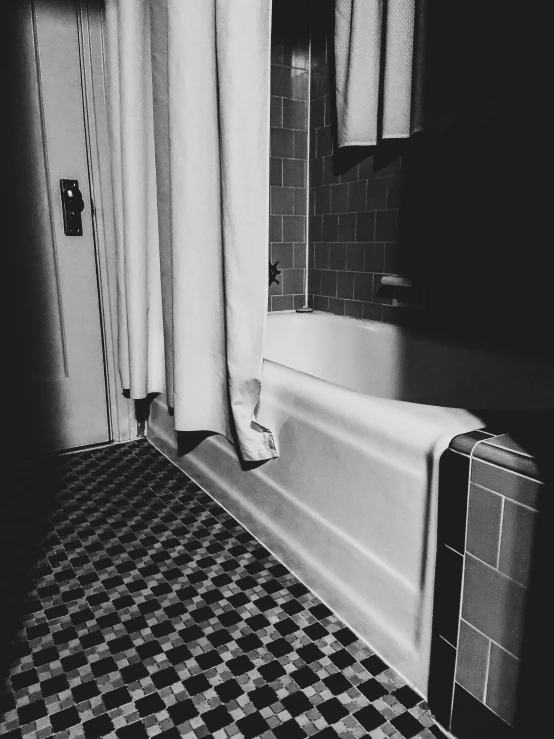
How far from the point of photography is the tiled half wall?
2.56 feet

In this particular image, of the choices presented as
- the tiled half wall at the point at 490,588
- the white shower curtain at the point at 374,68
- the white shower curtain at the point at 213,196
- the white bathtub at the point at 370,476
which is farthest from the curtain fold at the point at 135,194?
the tiled half wall at the point at 490,588

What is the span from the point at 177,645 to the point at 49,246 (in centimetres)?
144

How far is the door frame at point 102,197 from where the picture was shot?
196cm

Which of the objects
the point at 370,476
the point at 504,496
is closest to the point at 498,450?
the point at 504,496

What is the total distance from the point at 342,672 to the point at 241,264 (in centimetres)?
87

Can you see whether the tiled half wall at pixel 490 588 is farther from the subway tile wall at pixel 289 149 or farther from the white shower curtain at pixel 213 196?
the subway tile wall at pixel 289 149

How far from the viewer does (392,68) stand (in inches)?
69.3

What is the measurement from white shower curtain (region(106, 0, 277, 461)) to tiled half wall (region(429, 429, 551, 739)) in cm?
59

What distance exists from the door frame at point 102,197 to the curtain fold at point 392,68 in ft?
2.71

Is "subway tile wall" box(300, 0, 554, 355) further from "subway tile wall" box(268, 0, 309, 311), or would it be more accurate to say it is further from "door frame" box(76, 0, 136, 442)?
"door frame" box(76, 0, 136, 442)

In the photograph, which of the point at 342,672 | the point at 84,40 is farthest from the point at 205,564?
the point at 84,40

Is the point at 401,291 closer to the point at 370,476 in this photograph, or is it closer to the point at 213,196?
the point at 213,196

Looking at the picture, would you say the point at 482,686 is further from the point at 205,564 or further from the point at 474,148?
the point at 474,148

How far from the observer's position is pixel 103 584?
1375 millimetres
